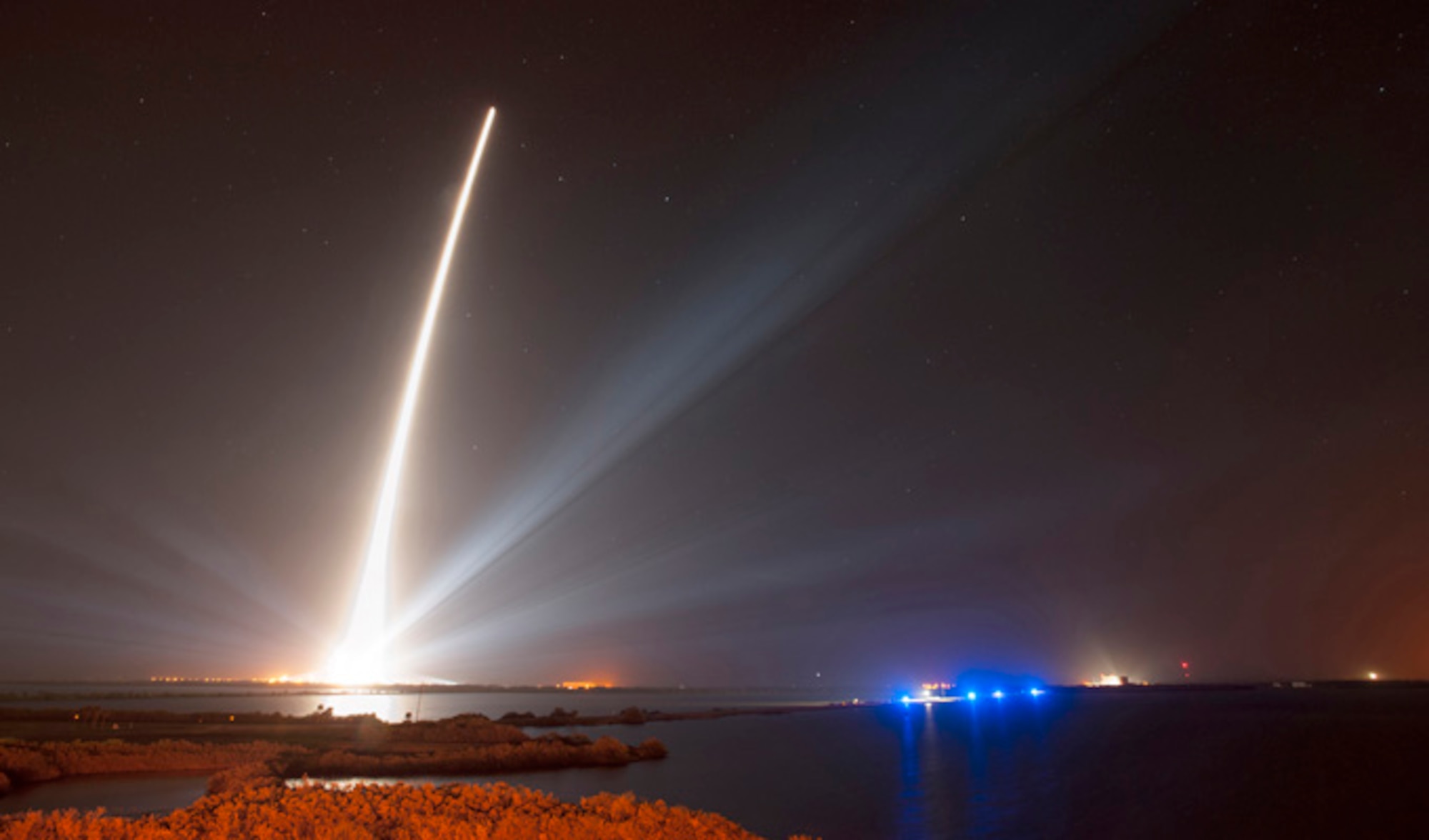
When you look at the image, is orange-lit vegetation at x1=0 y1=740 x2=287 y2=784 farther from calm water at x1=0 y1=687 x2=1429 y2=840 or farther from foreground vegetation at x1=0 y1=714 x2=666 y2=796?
calm water at x1=0 y1=687 x2=1429 y2=840

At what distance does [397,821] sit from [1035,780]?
109ft

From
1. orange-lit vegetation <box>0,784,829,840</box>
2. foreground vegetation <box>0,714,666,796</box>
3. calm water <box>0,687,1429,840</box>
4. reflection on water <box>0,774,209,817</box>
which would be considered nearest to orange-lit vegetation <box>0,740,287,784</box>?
foreground vegetation <box>0,714,666,796</box>

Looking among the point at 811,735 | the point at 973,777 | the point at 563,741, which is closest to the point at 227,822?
the point at 563,741

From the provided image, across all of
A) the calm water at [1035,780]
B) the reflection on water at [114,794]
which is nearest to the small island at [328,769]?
the reflection on water at [114,794]

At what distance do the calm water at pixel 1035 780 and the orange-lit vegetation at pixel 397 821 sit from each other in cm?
1123

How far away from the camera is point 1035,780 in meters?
38.4

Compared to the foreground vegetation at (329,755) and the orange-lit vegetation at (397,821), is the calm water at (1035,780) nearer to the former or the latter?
the foreground vegetation at (329,755)

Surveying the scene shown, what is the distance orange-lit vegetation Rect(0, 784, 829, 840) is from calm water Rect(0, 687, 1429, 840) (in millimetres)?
11225

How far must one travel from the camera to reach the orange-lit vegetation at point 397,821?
489 inches

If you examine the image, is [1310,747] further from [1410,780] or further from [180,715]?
[180,715]

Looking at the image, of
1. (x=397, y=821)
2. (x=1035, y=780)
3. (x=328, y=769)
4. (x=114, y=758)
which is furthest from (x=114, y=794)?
(x=1035, y=780)

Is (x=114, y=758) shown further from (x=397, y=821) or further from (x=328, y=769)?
(x=397, y=821)

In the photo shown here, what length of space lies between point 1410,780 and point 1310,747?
1960 cm

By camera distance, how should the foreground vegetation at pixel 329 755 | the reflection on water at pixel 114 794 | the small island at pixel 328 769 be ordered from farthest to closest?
the foreground vegetation at pixel 329 755, the reflection on water at pixel 114 794, the small island at pixel 328 769
